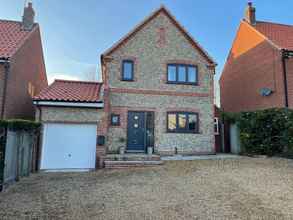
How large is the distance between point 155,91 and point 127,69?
2.14m

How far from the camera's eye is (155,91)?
13453mm

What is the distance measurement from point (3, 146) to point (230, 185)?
7.23 metres

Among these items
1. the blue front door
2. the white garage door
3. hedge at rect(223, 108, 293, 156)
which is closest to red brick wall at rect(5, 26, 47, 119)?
the white garage door

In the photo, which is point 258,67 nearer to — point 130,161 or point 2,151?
point 130,161

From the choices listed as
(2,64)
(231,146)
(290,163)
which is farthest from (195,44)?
(2,64)

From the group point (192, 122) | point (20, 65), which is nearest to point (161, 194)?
point (192, 122)

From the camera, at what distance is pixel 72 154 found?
1095 cm

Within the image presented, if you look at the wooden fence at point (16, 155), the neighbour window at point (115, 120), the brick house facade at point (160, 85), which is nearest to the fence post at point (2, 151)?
the wooden fence at point (16, 155)

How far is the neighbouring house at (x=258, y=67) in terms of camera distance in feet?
44.6

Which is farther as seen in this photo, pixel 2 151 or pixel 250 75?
pixel 250 75

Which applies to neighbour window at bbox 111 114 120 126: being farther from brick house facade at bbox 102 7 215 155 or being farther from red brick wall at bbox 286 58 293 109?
red brick wall at bbox 286 58 293 109

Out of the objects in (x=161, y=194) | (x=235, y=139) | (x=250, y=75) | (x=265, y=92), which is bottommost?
(x=161, y=194)

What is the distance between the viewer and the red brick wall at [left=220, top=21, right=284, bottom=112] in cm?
1398

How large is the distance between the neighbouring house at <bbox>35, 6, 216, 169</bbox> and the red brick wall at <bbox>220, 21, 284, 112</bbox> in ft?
12.3
